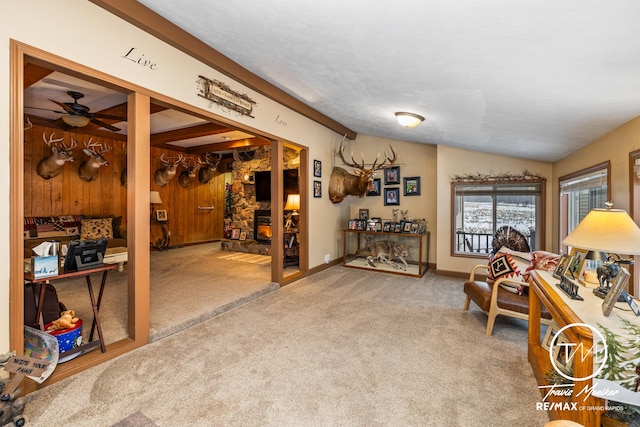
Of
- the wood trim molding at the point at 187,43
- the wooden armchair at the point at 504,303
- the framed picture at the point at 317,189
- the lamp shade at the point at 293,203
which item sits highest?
the wood trim molding at the point at 187,43

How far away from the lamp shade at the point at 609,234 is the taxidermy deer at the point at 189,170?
8028 mm

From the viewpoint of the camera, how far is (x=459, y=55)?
208 centimetres

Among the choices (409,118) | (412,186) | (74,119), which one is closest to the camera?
(409,118)

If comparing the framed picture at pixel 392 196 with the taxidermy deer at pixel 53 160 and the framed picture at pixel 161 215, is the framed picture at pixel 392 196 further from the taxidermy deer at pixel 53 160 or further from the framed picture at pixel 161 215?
the taxidermy deer at pixel 53 160

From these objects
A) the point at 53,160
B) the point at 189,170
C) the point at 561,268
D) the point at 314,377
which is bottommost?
the point at 314,377

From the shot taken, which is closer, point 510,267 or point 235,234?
point 510,267

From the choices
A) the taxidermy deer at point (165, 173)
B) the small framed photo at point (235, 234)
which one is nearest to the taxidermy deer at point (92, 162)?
the taxidermy deer at point (165, 173)

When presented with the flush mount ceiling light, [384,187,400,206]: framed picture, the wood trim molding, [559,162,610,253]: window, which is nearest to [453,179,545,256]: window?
[559,162,610,253]: window

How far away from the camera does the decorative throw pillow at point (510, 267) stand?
3033mm

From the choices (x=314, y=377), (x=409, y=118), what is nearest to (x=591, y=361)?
(x=314, y=377)

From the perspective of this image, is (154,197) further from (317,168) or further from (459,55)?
(459,55)

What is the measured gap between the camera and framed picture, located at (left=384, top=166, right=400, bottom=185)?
6.27 metres

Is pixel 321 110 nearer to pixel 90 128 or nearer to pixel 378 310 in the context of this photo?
pixel 378 310

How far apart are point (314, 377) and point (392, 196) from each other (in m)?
4.77
